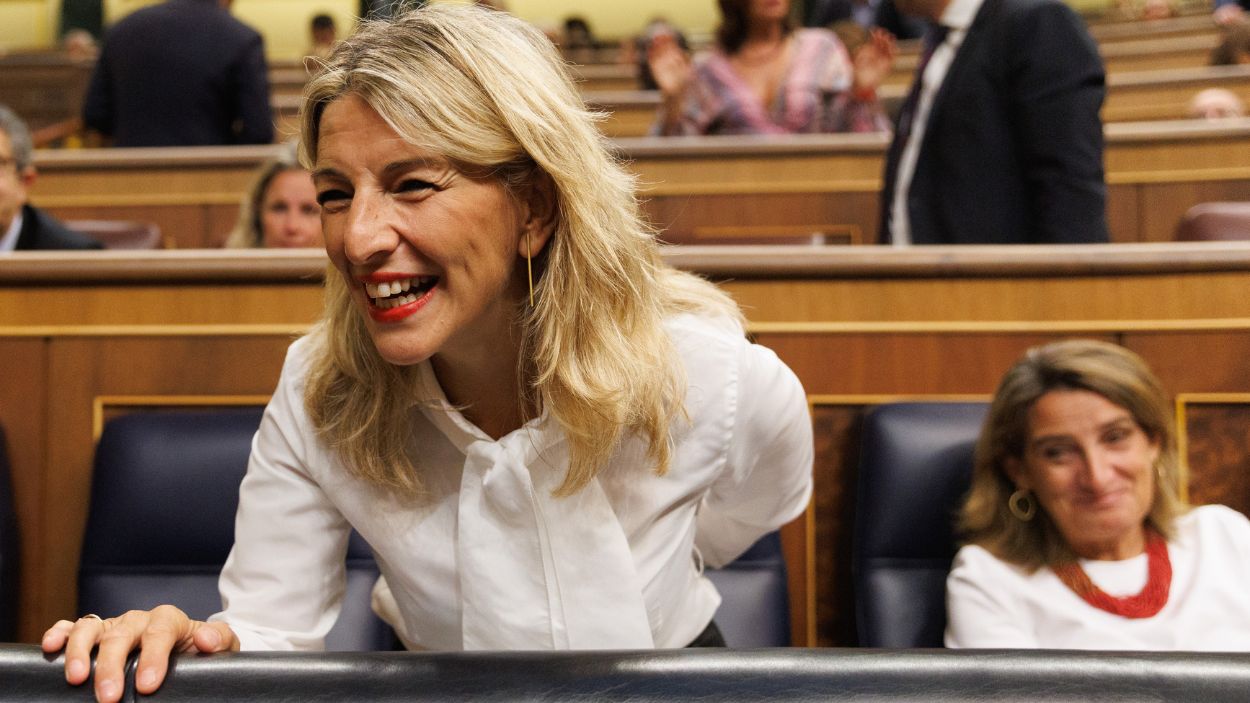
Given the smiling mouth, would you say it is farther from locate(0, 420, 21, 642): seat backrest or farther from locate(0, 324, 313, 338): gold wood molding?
locate(0, 420, 21, 642): seat backrest

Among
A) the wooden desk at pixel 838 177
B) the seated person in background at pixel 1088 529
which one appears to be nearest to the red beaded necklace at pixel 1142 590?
the seated person in background at pixel 1088 529

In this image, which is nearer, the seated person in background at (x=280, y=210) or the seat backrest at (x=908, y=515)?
the seat backrest at (x=908, y=515)

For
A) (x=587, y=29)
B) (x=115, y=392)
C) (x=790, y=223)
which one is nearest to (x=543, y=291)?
(x=115, y=392)

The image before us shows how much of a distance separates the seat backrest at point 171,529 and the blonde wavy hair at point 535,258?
13.3 inches

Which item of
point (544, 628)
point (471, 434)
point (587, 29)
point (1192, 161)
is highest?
point (587, 29)

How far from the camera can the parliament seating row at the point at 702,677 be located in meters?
0.40

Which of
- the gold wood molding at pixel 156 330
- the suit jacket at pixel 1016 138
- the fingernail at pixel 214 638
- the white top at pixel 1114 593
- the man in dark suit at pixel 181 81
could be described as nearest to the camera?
the fingernail at pixel 214 638

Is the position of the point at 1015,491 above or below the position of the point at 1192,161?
below

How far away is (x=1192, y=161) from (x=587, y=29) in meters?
4.34

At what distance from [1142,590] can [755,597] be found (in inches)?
12.2

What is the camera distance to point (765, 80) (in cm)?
207

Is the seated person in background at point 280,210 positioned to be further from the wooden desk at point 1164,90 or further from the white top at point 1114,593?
the wooden desk at point 1164,90

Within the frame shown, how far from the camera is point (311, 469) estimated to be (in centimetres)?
69

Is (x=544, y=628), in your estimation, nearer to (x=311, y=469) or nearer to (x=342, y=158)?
(x=311, y=469)
